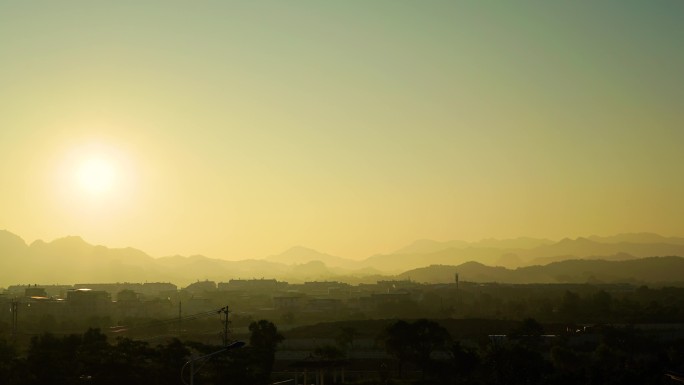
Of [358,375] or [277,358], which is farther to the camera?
[277,358]

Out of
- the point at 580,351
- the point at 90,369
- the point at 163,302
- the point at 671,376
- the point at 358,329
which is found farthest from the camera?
the point at 163,302

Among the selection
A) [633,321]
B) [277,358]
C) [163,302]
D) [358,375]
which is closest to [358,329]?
[277,358]

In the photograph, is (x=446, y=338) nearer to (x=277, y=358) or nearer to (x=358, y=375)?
(x=358, y=375)

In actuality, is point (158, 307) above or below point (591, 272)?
below

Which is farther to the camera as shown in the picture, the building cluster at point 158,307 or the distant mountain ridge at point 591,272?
the distant mountain ridge at point 591,272

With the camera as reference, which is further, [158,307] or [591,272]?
[591,272]

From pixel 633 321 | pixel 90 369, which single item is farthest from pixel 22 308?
pixel 633 321

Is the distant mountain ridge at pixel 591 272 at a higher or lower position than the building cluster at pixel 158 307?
higher

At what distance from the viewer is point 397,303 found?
7362cm

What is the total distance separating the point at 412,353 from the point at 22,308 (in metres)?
49.0

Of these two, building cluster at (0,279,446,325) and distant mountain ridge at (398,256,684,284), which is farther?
distant mountain ridge at (398,256,684,284)

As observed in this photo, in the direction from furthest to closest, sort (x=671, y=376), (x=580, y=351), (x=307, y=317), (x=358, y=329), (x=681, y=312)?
(x=307, y=317) → (x=681, y=312) → (x=358, y=329) → (x=580, y=351) → (x=671, y=376)

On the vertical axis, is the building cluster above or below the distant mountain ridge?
below

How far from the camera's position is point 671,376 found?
26859 millimetres
